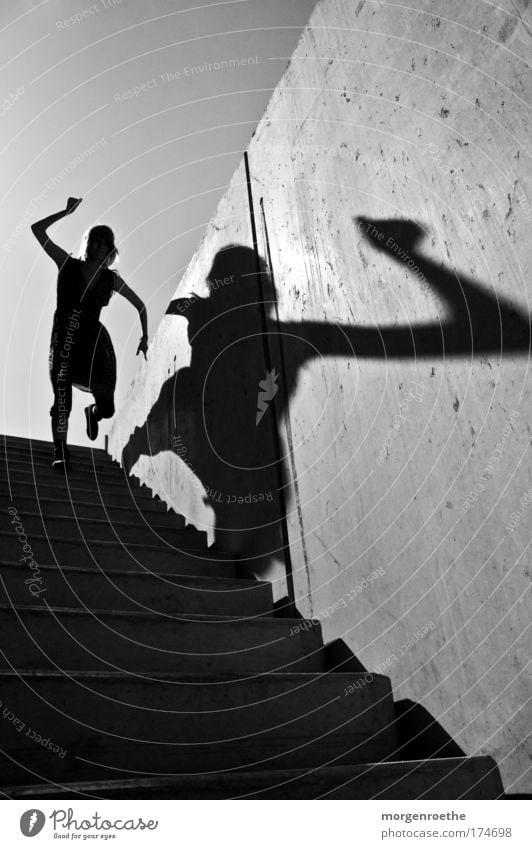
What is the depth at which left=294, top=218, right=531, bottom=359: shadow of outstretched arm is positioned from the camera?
4.62ft

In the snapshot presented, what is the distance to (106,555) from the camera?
213cm

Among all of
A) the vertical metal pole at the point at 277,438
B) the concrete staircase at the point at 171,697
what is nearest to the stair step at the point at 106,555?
the concrete staircase at the point at 171,697

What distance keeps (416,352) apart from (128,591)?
1069 mm

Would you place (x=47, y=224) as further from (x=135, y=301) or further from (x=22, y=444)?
(x=22, y=444)

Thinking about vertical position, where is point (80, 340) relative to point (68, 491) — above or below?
above

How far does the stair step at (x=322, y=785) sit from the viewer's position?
1002mm

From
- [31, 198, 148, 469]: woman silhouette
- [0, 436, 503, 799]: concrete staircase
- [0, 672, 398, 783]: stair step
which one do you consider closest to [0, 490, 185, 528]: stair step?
[0, 436, 503, 799]: concrete staircase

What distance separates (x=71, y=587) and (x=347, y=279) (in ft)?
4.19

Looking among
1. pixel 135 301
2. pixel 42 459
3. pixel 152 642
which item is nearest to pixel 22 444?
pixel 42 459

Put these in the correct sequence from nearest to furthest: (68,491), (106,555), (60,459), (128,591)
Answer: (128,591)
(106,555)
(68,491)
(60,459)

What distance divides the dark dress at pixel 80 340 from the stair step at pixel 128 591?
1.51 m

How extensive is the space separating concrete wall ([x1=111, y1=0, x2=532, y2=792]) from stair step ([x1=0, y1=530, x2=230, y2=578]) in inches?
13.0

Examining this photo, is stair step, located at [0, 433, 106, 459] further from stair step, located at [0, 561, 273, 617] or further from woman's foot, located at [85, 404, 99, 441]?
stair step, located at [0, 561, 273, 617]
